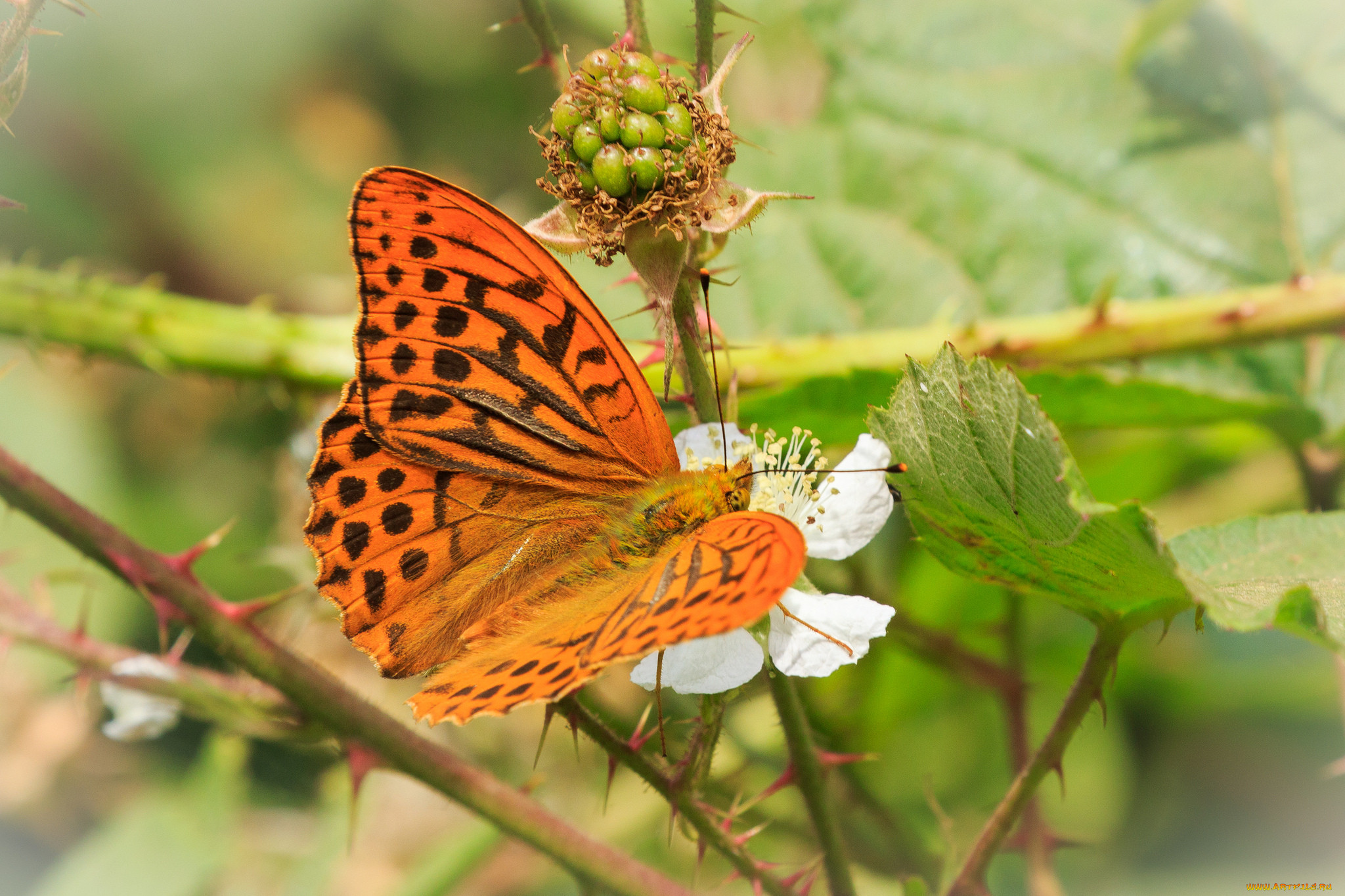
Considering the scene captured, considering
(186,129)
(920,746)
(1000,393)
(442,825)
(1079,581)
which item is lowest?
(442,825)

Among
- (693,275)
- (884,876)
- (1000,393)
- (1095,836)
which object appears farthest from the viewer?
(1095,836)

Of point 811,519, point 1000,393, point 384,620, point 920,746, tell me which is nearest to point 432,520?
point 384,620

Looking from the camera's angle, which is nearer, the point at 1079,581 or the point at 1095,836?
the point at 1079,581

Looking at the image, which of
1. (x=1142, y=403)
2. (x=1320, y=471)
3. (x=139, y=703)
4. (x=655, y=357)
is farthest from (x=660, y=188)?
(x=1320, y=471)

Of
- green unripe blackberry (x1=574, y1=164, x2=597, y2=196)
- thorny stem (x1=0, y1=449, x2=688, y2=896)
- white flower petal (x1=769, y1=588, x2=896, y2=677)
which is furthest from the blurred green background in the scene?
green unripe blackberry (x1=574, y1=164, x2=597, y2=196)

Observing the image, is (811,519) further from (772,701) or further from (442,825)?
(442,825)

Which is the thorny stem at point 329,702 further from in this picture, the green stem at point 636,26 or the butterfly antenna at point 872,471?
the green stem at point 636,26

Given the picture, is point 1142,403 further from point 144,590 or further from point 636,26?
point 144,590

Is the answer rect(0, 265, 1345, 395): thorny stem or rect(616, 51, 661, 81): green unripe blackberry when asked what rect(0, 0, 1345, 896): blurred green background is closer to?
rect(0, 265, 1345, 395): thorny stem
